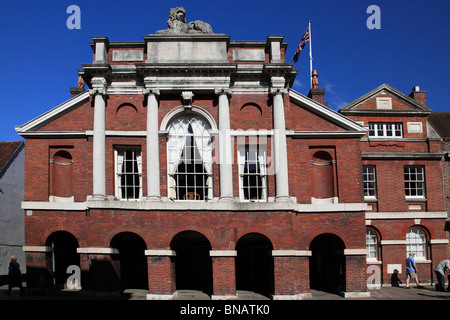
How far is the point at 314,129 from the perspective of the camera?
804 inches

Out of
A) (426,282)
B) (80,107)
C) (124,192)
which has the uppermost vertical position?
(80,107)

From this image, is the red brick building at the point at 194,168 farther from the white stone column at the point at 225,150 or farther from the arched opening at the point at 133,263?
the arched opening at the point at 133,263

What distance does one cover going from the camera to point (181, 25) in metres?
20.7

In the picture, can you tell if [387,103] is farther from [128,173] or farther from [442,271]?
[128,173]

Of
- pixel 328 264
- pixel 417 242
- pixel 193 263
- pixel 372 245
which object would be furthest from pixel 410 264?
pixel 193 263

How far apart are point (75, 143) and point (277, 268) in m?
10.4

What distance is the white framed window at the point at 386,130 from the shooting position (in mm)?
25203

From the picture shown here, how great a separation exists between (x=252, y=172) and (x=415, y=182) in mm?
10371

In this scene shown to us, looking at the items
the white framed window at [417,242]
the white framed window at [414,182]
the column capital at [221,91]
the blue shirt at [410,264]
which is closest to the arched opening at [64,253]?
the column capital at [221,91]

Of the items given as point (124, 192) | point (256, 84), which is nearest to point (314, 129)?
point (256, 84)

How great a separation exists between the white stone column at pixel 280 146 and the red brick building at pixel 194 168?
0.05m

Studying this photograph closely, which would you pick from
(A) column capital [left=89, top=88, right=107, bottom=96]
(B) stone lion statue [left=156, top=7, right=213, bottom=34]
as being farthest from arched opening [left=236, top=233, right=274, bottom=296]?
(B) stone lion statue [left=156, top=7, right=213, bottom=34]

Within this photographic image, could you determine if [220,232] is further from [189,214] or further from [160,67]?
[160,67]

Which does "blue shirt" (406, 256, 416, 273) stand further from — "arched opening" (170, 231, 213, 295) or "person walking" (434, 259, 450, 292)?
"arched opening" (170, 231, 213, 295)
